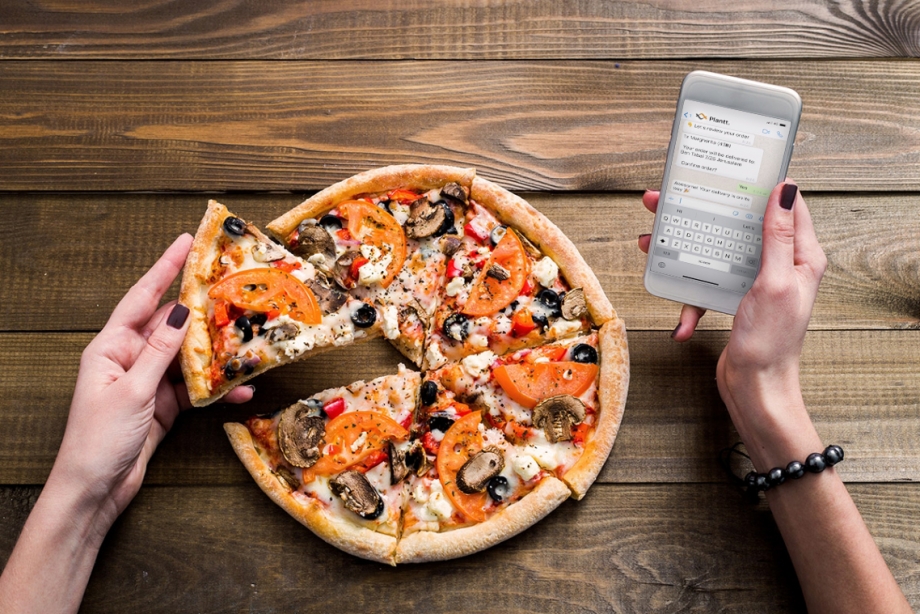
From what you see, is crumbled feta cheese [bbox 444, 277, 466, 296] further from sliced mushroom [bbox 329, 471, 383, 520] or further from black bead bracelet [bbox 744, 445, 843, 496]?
black bead bracelet [bbox 744, 445, 843, 496]

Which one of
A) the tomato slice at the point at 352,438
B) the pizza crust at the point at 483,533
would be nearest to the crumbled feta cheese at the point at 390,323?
the tomato slice at the point at 352,438

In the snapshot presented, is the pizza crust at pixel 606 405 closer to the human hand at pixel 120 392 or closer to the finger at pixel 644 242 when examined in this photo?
the finger at pixel 644 242

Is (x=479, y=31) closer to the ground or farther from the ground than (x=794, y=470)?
farther from the ground

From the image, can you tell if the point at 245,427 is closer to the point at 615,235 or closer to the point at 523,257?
the point at 523,257

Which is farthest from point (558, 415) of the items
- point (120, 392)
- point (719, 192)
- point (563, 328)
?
point (120, 392)

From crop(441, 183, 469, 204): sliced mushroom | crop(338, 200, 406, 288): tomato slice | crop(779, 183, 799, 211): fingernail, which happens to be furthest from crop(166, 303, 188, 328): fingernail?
crop(779, 183, 799, 211): fingernail

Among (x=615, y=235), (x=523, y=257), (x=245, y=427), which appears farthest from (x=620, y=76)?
(x=245, y=427)

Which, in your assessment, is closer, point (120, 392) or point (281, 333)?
point (120, 392)

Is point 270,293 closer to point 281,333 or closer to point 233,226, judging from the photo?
point 281,333
